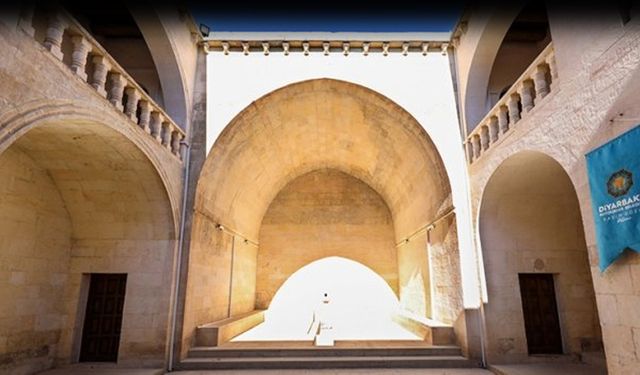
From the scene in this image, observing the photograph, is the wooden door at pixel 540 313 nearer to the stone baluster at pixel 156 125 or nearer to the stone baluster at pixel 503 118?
the stone baluster at pixel 503 118

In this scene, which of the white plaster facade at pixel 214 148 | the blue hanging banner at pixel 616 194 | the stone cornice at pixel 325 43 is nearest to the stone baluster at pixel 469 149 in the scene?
the white plaster facade at pixel 214 148

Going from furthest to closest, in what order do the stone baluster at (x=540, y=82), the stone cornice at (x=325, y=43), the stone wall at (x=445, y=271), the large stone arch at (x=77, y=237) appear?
the stone cornice at (x=325, y=43)
the stone wall at (x=445, y=271)
the large stone arch at (x=77, y=237)
the stone baluster at (x=540, y=82)

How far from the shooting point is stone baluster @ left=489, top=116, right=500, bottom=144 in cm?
714

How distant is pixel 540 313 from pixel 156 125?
8736 millimetres

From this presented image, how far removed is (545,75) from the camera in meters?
5.80

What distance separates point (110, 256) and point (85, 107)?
12.9 ft

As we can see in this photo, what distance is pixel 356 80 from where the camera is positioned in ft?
29.9

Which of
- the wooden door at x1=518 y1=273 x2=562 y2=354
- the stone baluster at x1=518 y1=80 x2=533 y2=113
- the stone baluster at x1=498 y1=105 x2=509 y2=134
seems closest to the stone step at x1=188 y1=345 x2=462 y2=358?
the wooden door at x1=518 y1=273 x2=562 y2=354

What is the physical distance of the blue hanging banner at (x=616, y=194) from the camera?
11.6ft

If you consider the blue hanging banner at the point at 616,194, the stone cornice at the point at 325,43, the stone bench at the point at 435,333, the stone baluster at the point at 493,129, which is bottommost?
the stone bench at the point at 435,333

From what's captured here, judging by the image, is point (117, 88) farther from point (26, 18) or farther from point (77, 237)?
point (77, 237)

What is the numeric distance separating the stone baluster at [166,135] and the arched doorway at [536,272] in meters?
6.48

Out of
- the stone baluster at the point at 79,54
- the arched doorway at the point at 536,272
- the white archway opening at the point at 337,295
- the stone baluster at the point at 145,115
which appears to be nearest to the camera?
the stone baluster at the point at 79,54

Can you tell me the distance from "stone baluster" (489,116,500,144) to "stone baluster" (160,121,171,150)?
253 inches
